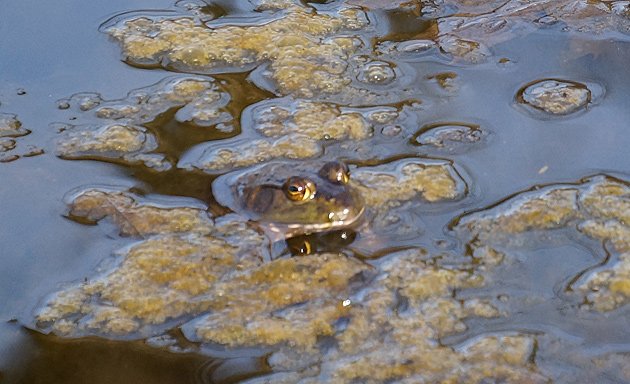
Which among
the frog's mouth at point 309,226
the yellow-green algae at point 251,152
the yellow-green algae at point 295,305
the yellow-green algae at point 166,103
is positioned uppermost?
the yellow-green algae at point 166,103

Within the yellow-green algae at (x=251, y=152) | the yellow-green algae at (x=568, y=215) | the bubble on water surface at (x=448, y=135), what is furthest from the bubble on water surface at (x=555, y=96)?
the yellow-green algae at (x=251, y=152)

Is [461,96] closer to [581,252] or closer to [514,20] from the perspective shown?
[514,20]

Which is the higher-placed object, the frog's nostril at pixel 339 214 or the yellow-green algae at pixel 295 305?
the frog's nostril at pixel 339 214

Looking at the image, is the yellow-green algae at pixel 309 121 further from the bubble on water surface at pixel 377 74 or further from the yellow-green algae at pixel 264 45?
the bubble on water surface at pixel 377 74

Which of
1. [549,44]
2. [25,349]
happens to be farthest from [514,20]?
[25,349]

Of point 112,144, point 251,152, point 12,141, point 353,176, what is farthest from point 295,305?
point 12,141

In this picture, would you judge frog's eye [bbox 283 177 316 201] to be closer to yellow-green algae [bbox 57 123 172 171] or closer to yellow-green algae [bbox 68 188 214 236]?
yellow-green algae [bbox 68 188 214 236]

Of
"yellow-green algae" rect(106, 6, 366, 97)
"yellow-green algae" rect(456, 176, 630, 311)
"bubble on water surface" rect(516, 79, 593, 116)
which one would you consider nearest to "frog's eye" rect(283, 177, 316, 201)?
"yellow-green algae" rect(456, 176, 630, 311)
